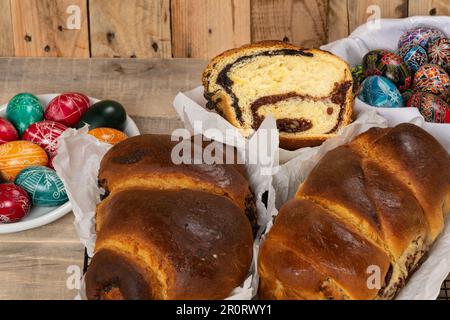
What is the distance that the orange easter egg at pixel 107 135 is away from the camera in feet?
5.51

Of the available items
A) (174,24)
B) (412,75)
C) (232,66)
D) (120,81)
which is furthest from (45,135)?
(412,75)

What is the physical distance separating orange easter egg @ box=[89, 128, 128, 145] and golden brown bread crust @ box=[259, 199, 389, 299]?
649 millimetres

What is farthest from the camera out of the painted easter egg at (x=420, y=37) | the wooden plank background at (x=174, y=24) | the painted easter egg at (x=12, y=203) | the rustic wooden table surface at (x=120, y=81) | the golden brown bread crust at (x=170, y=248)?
the wooden plank background at (x=174, y=24)

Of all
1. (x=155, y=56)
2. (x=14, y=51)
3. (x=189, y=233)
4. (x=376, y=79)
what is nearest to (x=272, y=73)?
(x=376, y=79)

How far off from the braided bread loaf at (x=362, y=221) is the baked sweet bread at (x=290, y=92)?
23 cm

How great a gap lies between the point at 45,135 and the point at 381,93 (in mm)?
880

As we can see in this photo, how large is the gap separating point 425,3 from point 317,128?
785mm

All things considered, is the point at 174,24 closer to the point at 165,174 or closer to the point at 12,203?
the point at 12,203

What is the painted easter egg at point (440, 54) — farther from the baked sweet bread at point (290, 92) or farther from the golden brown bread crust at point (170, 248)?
the golden brown bread crust at point (170, 248)

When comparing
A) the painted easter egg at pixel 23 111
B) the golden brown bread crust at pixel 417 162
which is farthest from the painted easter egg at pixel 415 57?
the painted easter egg at pixel 23 111

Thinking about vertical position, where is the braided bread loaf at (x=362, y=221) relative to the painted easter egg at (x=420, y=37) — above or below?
below

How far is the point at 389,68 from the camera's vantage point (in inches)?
67.5

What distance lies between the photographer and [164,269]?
1098 millimetres

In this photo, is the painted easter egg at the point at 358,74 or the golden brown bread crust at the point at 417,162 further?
the painted easter egg at the point at 358,74
